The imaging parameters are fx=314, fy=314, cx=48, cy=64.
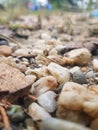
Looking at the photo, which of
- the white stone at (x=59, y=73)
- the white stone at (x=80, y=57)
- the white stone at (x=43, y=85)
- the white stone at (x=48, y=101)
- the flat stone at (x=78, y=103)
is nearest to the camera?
the flat stone at (x=78, y=103)

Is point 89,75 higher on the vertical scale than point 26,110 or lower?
higher

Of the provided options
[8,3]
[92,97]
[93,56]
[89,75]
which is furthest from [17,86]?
[8,3]

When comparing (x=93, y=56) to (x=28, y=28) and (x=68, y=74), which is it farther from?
(x=28, y=28)

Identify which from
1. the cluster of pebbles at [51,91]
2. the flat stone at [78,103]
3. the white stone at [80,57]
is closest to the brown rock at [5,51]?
the cluster of pebbles at [51,91]

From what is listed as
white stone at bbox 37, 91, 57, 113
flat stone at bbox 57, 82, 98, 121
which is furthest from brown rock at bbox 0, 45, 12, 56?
flat stone at bbox 57, 82, 98, 121

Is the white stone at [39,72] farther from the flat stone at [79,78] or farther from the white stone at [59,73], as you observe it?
the flat stone at [79,78]
